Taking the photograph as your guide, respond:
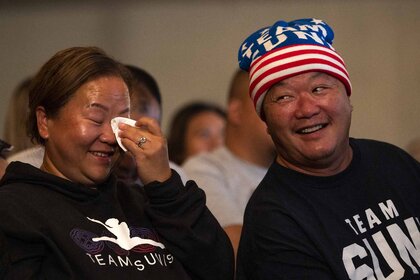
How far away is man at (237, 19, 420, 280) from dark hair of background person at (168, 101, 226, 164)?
215 centimetres

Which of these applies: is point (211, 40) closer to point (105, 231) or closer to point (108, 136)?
point (108, 136)

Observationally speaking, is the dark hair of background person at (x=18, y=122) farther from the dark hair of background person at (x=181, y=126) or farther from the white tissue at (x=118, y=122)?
the dark hair of background person at (x=181, y=126)

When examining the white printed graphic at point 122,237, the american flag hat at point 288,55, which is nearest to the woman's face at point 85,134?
the white printed graphic at point 122,237

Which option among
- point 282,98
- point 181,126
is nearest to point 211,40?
point 181,126

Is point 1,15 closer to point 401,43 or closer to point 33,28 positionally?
point 33,28

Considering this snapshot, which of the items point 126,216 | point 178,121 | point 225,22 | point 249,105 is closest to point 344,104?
point 126,216

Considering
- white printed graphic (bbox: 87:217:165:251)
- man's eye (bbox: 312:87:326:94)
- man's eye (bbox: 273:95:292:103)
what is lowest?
white printed graphic (bbox: 87:217:165:251)

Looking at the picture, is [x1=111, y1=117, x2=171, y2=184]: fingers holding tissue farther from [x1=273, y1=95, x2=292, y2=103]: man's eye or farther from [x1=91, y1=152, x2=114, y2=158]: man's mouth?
[x1=273, y1=95, x2=292, y2=103]: man's eye

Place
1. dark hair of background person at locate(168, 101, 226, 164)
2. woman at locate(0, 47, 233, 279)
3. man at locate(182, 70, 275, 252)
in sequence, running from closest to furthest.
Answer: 1. woman at locate(0, 47, 233, 279)
2. man at locate(182, 70, 275, 252)
3. dark hair of background person at locate(168, 101, 226, 164)

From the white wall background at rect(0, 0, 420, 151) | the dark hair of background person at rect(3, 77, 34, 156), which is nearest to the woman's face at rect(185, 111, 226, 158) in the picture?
the white wall background at rect(0, 0, 420, 151)

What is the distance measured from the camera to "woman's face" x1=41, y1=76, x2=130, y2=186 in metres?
2.37

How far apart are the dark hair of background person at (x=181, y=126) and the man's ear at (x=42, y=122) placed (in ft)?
7.07

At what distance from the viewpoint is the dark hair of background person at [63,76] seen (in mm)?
2381

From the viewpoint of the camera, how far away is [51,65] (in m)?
2.44
